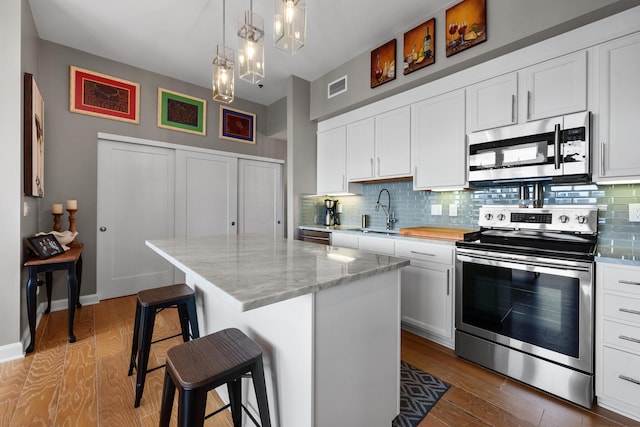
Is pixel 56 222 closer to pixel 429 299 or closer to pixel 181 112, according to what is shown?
pixel 181 112

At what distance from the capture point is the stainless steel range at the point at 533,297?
173cm

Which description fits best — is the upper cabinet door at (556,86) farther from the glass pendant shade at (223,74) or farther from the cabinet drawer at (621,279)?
the glass pendant shade at (223,74)

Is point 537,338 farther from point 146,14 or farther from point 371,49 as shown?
point 146,14

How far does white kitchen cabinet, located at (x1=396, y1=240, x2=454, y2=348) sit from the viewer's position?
238cm

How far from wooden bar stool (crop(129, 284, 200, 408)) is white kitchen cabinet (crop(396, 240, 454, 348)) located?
1.84 metres

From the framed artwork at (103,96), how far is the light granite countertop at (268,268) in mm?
2682

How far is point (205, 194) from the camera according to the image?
433cm

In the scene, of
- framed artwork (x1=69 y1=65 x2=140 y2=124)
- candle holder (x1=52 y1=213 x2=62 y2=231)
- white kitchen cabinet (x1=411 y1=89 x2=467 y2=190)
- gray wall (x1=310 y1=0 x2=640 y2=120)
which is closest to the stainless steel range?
white kitchen cabinet (x1=411 y1=89 x2=467 y2=190)

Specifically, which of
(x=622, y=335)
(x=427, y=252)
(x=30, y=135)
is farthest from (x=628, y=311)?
(x=30, y=135)

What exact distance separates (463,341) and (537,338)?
0.50 metres

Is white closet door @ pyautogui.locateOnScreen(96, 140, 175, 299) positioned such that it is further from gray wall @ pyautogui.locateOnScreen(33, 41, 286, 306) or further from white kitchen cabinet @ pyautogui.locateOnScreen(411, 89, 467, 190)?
white kitchen cabinet @ pyautogui.locateOnScreen(411, 89, 467, 190)

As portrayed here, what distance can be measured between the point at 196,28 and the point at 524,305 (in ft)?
12.6

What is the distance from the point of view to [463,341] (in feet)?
7.32

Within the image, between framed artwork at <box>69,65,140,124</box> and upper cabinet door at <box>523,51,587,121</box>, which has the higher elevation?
framed artwork at <box>69,65,140,124</box>
